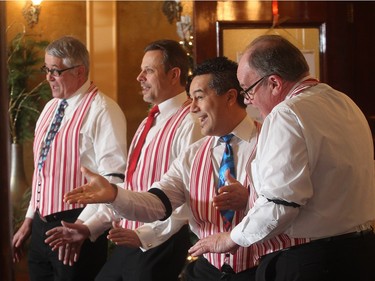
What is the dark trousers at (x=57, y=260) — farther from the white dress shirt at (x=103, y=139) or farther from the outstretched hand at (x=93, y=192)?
the outstretched hand at (x=93, y=192)

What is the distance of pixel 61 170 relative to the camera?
299 cm

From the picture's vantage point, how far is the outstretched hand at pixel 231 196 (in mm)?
2090

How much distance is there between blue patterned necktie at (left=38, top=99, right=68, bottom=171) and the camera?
10.0 ft

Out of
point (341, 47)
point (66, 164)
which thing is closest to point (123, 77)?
point (341, 47)

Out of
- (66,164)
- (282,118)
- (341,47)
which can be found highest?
(341,47)

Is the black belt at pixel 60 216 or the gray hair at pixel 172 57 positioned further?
the black belt at pixel 60 216

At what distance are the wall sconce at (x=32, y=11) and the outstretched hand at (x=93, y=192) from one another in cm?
394

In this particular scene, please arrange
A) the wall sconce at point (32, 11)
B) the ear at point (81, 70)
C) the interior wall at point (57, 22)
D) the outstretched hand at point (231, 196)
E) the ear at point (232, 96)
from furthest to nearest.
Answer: the interior wall at point (57, 22) < the wall sconce at point (32, 11) < the ear at point (81, 70) < the ear at point (232, 96) < the outstretched hand at point (231, 196)

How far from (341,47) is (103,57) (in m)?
2.66

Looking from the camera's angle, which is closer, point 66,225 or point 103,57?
point 66,225

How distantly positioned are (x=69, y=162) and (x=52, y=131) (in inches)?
8.2

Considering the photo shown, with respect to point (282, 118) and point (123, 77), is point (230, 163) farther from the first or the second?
point (123, 77)

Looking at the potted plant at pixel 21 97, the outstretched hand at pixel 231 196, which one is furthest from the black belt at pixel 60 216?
the potted plant at pixel 21 97

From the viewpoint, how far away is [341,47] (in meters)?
3.98
